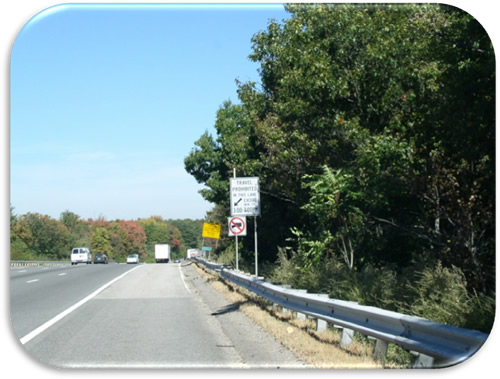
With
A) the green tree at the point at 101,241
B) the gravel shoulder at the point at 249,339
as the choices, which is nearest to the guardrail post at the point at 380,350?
the gravel shoulder at the point at 249,339

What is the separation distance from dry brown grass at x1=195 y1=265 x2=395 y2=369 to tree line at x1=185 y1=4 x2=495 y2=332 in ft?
4.41

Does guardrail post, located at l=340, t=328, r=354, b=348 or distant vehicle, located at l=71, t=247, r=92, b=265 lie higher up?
distant vehicle, located at l=71, t=247, r=92, b=265

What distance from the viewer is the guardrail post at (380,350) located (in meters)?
7.96

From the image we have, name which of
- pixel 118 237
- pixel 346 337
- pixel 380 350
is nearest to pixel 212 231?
pixel 346 337

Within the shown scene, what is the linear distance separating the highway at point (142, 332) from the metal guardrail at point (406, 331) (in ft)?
3.01

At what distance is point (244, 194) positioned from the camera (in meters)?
16.4

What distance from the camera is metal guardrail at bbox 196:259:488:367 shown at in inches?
254

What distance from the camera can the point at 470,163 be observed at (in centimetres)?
934

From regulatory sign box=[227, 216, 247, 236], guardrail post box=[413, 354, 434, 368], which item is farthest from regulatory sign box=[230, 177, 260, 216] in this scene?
guardrail post box=[413, 354, 434, 368]

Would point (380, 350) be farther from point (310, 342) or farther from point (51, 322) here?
point (51, 322)

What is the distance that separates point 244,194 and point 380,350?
8692 millimetres

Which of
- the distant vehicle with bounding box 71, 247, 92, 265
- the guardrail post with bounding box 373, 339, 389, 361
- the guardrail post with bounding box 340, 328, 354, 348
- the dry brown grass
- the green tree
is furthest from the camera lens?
the green tree

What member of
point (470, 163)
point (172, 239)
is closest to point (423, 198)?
point (470, 163)

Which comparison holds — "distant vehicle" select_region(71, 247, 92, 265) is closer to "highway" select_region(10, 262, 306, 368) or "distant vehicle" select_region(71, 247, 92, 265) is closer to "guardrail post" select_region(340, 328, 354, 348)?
"highway" select_region(10, 262, 306, 368)
